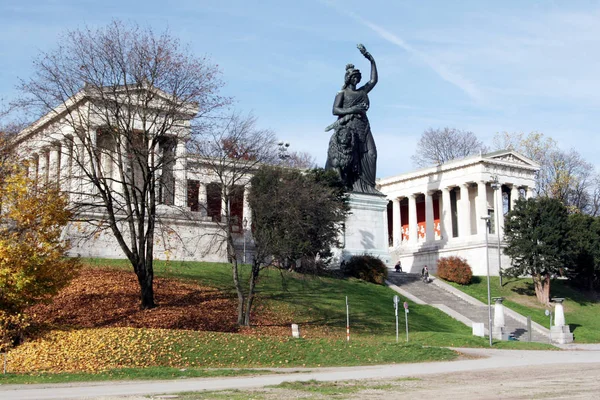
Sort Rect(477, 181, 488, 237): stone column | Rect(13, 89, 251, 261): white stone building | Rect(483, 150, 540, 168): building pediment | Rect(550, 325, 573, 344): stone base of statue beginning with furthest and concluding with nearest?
Rect(483, 150, 540, 168): building pediment → Rect(477, 181, 488, 237): stone column → Rect(550, 325, 573, 344): stone base of statue → Rect(13, 89, 251, 261): white stone building

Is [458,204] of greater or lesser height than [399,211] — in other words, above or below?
above

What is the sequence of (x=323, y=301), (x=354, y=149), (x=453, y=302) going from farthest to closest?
(x=354, y=149)
(x=453, y=302)
(x=323, y=301)

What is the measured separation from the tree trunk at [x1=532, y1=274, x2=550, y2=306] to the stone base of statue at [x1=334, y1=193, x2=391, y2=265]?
36.6ft

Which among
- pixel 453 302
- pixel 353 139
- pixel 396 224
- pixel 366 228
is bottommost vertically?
pixel 453 302

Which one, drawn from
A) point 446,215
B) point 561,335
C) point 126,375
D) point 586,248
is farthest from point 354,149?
point 126,375

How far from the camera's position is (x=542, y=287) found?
2245 inches

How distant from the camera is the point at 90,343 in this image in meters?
26.4

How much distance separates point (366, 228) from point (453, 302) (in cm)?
1112

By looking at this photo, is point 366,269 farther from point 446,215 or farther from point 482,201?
point 446,215

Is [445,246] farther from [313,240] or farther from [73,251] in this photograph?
[73,251]

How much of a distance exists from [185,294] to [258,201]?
5.78 m

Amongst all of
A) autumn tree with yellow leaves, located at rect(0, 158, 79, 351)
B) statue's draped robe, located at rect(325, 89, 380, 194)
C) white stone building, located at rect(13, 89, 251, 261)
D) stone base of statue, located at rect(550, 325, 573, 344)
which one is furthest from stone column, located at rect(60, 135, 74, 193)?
statue's draped robe, located at rect(325, 89, 380, 194)

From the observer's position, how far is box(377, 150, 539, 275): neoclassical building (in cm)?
7250

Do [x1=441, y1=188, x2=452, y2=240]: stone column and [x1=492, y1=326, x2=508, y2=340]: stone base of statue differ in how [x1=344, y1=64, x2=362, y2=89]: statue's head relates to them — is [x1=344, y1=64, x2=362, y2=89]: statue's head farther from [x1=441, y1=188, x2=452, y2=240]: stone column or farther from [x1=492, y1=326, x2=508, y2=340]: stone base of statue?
[x1=492, y1=326, x2=508, y2=340]: stone base of statue
